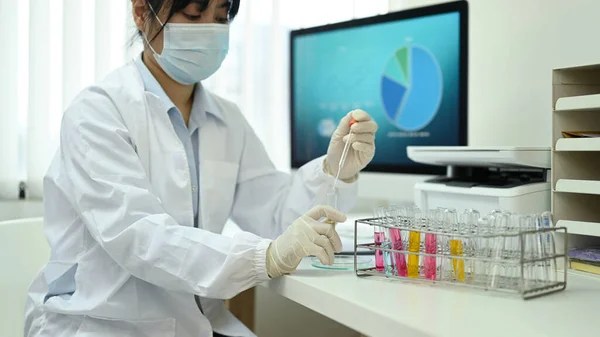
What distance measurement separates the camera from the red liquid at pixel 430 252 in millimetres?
934

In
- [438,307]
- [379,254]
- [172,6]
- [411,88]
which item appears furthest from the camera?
[411,88]

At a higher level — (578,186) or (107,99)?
(107,99)

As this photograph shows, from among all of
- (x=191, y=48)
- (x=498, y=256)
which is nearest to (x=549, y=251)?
(x=498, y=256)

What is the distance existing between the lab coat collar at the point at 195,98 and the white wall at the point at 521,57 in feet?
2.73

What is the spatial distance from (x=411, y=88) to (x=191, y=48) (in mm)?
623

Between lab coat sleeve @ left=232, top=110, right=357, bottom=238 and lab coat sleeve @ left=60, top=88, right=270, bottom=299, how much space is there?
326 millimetres

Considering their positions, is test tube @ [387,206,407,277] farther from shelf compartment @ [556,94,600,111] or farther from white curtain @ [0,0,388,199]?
white curtain @ [0,0,388,199]

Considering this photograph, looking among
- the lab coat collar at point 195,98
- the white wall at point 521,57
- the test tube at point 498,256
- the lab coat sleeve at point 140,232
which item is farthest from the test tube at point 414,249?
the white wall at point 521,57

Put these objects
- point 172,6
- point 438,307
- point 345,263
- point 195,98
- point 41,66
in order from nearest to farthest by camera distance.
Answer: point 438,307, point 345,263, point 172,6, point 195,98, point 41,66

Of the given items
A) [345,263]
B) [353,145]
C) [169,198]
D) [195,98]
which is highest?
[195,98]

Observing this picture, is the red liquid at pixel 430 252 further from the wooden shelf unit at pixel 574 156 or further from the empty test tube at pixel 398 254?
the wooden shelf unit at pixel 574 156

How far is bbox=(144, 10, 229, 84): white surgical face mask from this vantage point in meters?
1.25

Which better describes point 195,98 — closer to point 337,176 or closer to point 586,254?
point 337,176

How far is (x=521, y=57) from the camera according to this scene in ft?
5.46
